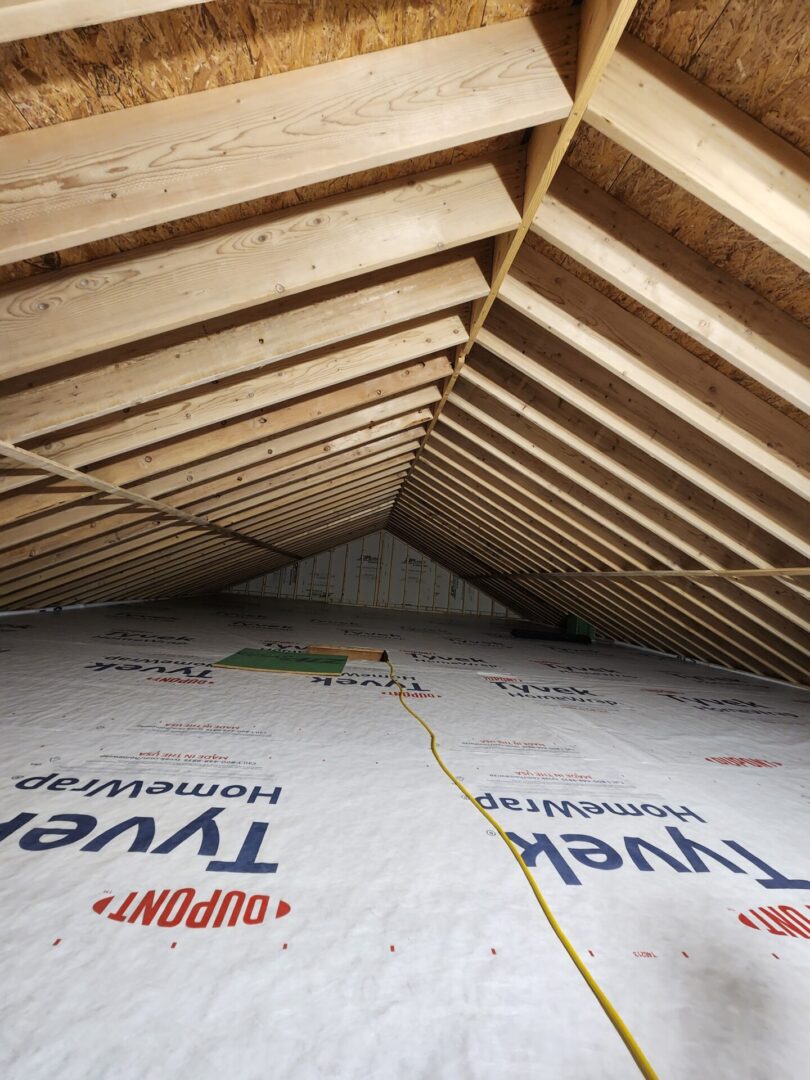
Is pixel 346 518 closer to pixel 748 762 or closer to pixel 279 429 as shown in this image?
pixel 279 429

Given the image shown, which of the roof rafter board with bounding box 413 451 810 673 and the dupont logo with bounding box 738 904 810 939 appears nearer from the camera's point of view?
the dupont logo with bounding box 738 904 810 939

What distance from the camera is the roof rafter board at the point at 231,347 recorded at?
7.18ft

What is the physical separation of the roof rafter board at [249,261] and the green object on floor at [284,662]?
238 cm

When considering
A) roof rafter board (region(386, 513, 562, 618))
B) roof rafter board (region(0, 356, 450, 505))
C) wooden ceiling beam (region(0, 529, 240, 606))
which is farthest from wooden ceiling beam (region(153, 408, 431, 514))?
roof rafter board (region(386, 513, 562, 618))

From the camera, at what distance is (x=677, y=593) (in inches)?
175

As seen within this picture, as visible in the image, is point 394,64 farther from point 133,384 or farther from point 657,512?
point 657,512

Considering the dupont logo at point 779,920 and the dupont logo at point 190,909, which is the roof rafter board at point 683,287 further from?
the dupont logo at point 190,909

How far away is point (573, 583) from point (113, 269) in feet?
17.0

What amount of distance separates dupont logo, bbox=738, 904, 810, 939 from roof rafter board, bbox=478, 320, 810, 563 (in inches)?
71.4

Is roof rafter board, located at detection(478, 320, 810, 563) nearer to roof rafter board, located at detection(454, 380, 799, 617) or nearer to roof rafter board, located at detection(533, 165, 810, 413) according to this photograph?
roof rafter board, located at detection(454, 380, 799, 617)

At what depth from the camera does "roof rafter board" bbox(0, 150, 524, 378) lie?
5.83 ft

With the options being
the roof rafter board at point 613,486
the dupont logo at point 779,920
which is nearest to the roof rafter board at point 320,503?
the roof rafter board at point 613,486

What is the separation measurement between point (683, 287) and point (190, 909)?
2448 millimetres

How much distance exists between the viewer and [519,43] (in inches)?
57.4
